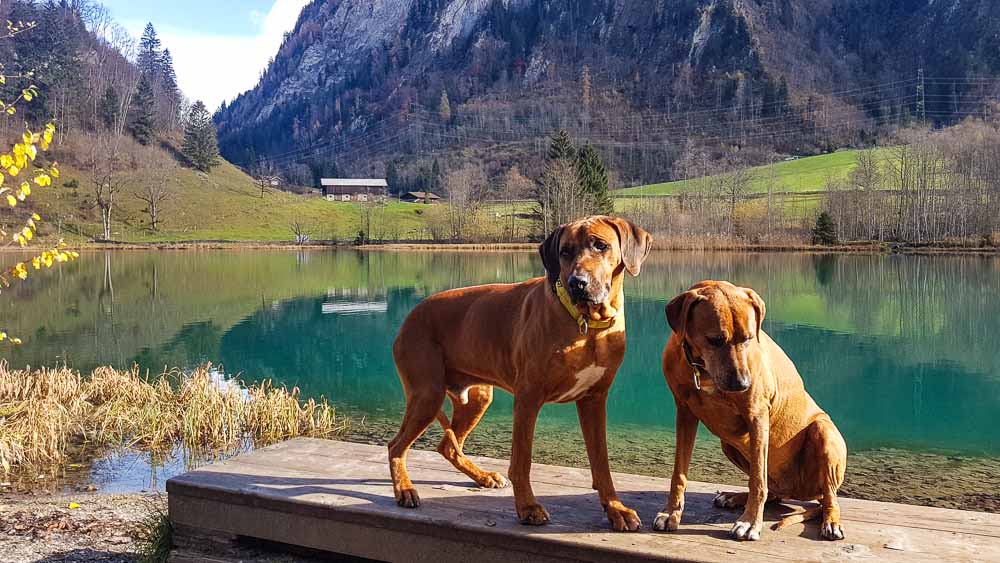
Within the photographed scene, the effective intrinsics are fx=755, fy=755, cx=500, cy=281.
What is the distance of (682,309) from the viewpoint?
392 centimetres

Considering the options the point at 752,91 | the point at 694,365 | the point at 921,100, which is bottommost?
the point at 694,365

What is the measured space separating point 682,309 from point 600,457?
1054 mm

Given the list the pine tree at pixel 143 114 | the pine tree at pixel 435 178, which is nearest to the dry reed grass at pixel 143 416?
the pine tree at pixel 143 114

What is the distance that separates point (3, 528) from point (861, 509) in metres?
7.65

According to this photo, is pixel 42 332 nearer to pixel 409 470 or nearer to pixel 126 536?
pixel 126 536

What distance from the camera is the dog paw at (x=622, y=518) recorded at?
410 cm

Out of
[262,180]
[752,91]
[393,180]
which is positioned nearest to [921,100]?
[752,91]

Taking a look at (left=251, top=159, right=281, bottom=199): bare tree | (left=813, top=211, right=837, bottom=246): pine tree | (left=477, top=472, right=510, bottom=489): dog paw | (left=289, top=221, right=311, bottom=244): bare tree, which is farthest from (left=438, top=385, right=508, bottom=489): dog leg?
(left=251, top=159, right=281, bottom=199): bare tree

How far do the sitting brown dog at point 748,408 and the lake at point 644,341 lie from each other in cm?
746

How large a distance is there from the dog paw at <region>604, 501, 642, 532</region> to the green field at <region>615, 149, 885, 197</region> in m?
91.4

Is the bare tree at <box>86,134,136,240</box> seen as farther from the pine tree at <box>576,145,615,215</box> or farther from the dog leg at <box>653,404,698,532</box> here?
the dog leg at <box>653,404,698,532</box>

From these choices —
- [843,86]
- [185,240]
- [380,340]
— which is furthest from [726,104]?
[380,340]

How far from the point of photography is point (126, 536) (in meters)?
7.25

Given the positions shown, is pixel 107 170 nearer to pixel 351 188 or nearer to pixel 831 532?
pixel 351 188
